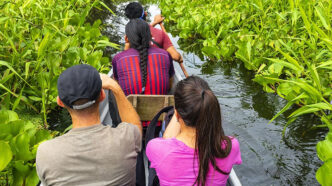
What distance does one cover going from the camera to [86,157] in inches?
51.8

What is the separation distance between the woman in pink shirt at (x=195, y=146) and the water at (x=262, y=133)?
1514 mm

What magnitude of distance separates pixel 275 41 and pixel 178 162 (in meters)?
3.28

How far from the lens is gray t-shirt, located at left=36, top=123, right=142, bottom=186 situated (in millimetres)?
1300

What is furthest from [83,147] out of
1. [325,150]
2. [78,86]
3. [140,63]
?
[325,150]

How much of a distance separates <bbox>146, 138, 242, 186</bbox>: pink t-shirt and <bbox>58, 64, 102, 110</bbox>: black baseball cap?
41cm

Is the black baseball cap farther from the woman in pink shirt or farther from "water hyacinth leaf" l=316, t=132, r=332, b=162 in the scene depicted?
"water hyacinth leaf" l=316, t=132, r=332, b=162

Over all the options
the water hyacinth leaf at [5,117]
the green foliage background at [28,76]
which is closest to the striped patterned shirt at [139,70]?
the green foliage background at [28,76]

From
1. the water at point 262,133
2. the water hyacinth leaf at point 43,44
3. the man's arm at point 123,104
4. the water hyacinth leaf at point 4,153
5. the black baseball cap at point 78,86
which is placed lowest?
the water at point 262,133

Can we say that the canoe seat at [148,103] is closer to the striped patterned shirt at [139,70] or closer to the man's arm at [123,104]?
the striped patterned shirt at [139,70]

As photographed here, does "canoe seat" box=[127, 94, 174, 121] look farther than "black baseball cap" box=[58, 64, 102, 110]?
Yes

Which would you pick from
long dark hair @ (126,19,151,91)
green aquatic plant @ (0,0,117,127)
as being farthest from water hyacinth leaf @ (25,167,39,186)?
long dark hair @ (126,19,151,91)

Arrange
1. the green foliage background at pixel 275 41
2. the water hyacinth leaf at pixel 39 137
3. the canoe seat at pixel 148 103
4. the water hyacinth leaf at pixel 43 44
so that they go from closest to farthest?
the water hyacinth leaf at pixel 39 137 → the canoe seat at pixel 148 103 → the water hyacinth leaf at pixel 43 44 → the green foliage background at pixel 275 41

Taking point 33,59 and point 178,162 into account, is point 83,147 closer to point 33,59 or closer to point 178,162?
point 178,162

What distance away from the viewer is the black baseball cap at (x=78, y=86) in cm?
132
